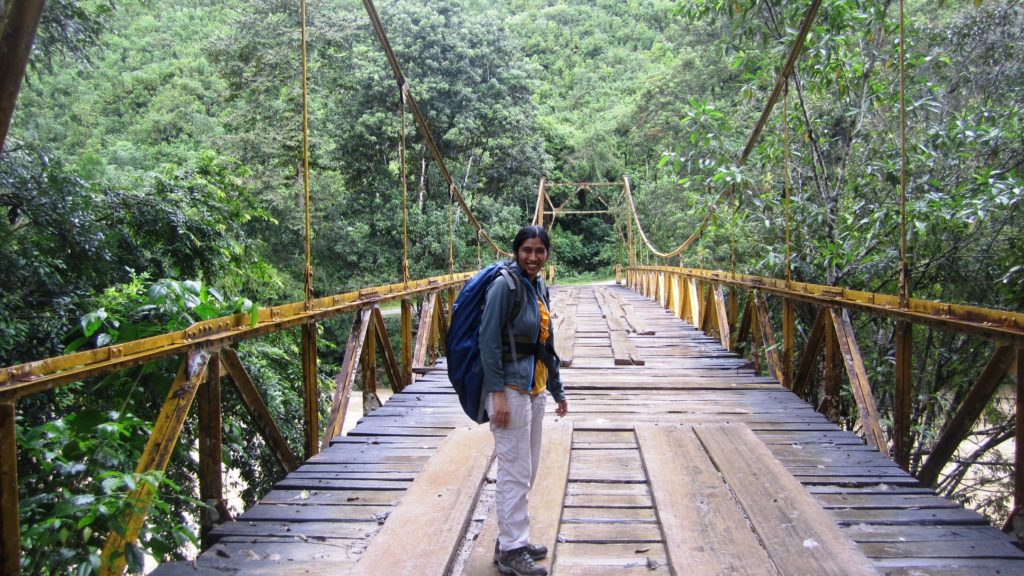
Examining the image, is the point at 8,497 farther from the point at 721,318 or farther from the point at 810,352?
the point at 721,318

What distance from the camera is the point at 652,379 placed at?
437 cm

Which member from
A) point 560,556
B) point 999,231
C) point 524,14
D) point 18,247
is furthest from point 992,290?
point 524,14

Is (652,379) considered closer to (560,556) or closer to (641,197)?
(560,556)

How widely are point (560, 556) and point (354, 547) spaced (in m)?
0.54

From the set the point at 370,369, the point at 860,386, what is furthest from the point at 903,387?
the point at 370,369

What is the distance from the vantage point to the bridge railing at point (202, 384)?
4.38 ft

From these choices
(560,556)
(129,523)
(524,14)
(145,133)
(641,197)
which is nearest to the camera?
(129,523)

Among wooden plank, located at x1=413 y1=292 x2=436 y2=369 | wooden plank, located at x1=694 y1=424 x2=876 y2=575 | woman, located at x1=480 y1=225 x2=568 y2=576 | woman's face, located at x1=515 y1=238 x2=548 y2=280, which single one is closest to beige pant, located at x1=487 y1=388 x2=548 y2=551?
woman, located at x1=480 y1=225 x2=568 y2=576

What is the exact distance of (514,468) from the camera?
185 centimetres

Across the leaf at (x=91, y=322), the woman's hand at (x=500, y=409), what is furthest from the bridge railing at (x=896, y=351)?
the leaf at (x=91, y=322)

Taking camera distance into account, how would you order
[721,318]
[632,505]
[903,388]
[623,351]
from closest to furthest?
1. [632,505]
2. [903,388]
3. [623,351]
4. [721,318]

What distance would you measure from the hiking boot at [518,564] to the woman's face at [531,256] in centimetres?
67

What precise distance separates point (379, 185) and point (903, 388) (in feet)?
47.1

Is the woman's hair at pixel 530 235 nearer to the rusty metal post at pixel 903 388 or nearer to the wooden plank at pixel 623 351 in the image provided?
the rusty metal post at pixel 903 388
